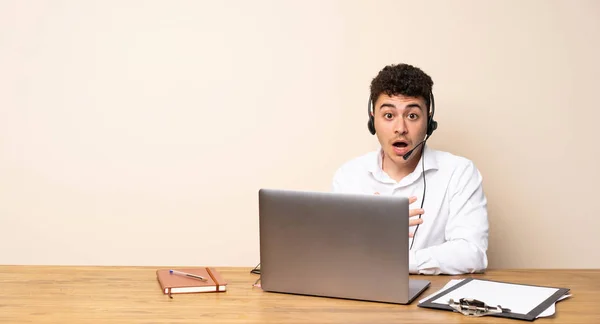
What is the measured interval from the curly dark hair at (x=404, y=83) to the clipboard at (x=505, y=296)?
0.84 meters

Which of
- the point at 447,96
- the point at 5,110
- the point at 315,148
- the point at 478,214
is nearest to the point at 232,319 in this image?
the point at 478,214

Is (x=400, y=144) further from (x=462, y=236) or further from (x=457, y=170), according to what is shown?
(x=462, y=236)

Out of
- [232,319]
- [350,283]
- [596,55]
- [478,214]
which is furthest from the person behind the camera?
[596,55]

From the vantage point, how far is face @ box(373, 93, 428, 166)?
102 inches

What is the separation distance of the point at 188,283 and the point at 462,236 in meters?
0.97

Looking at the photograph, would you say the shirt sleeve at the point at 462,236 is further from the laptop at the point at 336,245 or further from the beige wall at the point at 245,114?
the beige wall at the point at 245,114

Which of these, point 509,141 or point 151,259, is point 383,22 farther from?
point 151,259

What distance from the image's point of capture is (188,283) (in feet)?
6.41

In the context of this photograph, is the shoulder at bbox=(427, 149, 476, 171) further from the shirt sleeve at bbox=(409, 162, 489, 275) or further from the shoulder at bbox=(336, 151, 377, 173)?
the shoulder at bbox=(336, 151, 377, 173)

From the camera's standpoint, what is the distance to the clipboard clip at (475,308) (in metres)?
1.68

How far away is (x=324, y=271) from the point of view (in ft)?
6.02

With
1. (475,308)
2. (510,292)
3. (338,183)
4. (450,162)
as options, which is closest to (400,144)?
(450,162)

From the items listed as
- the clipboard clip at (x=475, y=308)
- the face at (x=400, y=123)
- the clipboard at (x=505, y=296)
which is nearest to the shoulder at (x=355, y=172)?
the face at (x=400, y=123)

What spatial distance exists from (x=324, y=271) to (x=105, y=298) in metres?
0.59
